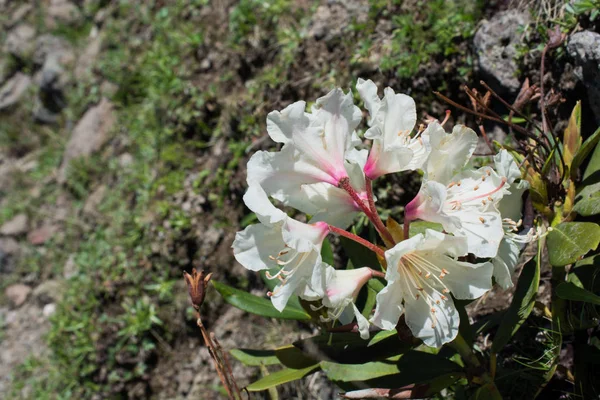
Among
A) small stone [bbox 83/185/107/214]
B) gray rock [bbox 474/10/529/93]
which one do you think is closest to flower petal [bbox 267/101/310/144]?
gray rock [bbox 474/10/529/93]

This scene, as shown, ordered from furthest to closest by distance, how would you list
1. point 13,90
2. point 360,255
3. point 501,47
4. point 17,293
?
point 13,90, point 17,293, point 501,47, point 360,255

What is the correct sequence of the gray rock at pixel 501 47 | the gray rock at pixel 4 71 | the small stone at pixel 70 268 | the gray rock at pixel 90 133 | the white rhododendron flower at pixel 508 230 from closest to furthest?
the white rhododendron flower at pixel 508 230 < the gray rock at pixel 501 47 < the small stone at pixel 70 268 < the gray rock at pixel 90 133 < the gray rock at pixel 4 71

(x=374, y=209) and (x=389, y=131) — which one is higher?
(x=389, y=131)

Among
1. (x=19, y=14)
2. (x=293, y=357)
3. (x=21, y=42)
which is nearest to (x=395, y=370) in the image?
(x=293, y=357)

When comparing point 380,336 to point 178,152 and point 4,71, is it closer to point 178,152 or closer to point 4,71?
point 178,152

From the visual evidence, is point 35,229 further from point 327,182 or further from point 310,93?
point 327,182

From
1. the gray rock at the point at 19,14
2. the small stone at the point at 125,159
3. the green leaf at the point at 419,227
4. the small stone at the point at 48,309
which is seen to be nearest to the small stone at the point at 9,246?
the small stone at the point at 48,309

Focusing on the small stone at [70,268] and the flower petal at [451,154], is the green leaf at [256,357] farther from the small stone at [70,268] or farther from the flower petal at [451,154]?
the small stone at [70,268]

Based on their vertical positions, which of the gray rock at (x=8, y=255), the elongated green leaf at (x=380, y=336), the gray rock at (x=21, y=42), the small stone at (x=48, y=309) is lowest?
the gray rock at (x=8, y=255)
